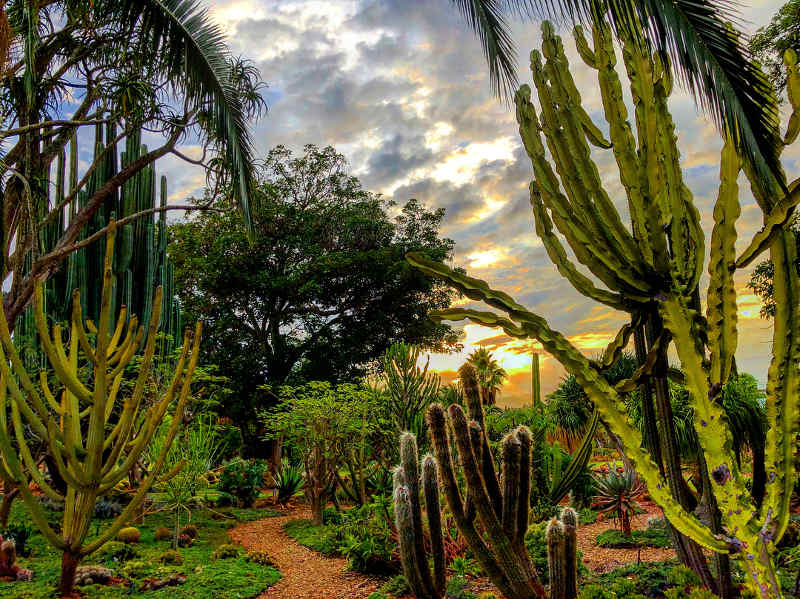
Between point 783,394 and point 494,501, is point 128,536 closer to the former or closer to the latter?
point 494,501

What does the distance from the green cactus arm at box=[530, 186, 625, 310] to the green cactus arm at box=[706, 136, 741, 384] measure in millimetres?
554

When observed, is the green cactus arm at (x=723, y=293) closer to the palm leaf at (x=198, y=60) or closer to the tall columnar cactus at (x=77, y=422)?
the tall columnar cactus at (x=77, y=422)

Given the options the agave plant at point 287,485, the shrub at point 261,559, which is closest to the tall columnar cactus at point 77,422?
the shrub at point 261,559

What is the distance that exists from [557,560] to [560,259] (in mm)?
1756

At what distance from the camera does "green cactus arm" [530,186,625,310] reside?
9.21 feet

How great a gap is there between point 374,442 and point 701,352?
7865 millimetres

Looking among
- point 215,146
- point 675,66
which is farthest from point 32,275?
point 675,66

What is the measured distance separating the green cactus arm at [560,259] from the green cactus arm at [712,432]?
420mm

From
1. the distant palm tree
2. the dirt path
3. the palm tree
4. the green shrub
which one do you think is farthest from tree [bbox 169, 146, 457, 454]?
the palm tree

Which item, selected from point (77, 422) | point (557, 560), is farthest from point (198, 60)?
point (557, 560)

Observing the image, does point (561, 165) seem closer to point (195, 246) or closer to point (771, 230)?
point (771, 230)

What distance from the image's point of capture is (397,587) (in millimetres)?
4945

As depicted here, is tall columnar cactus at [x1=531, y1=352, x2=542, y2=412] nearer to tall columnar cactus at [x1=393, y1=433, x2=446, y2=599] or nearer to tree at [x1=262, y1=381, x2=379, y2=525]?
tree at [x1=262, y1=381, x2=379, y2=525]

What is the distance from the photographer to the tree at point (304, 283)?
629 inches
